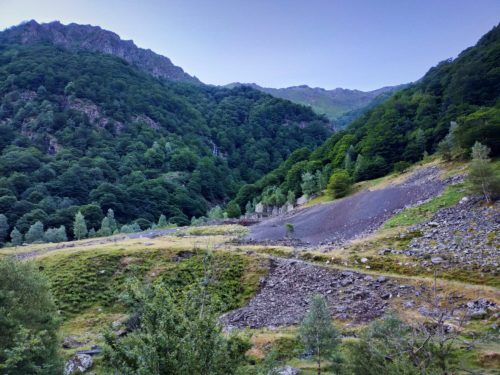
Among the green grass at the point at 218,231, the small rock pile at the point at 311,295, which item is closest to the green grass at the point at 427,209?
the small rock pile at the point at 311,295

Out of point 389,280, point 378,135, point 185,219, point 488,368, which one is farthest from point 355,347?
point 185,219

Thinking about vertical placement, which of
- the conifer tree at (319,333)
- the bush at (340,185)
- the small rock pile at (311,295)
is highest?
the bush at (340,185)

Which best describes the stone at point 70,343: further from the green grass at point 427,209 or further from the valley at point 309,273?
the green grass at point 427,209

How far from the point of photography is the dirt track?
46.8 meters

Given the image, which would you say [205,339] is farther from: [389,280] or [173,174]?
[173,174]

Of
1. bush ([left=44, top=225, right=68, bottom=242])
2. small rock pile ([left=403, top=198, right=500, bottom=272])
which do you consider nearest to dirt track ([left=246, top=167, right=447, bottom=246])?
small rock pile ([left=403, top=198, right=500, bottom=272])

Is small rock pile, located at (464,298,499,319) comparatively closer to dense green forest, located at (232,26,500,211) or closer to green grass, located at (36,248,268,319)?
green grass, located at (36,248,268,319)

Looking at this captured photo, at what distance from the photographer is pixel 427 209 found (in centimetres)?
4212

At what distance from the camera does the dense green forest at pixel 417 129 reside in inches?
2862

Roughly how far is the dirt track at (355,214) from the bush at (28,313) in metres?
30.3

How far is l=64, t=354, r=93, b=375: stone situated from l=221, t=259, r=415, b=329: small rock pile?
10.1 metres

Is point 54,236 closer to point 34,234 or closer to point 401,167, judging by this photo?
point 34,234

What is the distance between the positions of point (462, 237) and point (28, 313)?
34.8 metres

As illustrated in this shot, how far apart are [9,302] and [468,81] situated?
10591 centimetres
